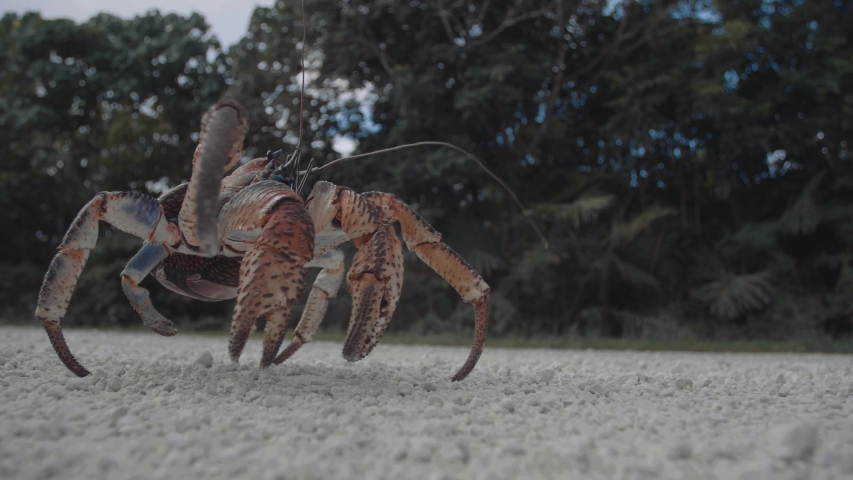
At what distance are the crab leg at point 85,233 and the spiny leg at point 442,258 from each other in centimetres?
92

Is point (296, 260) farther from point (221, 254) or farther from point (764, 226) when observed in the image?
point (764, 226)

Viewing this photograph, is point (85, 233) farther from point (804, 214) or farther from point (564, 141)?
point (804, 214)

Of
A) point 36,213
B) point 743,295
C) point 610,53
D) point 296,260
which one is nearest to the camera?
point 296,260

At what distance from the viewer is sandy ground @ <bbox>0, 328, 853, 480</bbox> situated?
5.00 ft

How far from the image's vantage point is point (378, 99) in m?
9.90

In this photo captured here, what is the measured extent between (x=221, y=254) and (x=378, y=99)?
25.0 feet

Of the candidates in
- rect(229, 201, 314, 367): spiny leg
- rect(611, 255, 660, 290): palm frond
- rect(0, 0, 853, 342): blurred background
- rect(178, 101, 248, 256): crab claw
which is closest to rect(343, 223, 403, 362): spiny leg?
rect(229, 201, 314, 367): spiny leg

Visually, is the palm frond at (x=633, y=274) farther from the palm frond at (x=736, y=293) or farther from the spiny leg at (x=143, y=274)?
the spiny leg at (x=143, y=274)

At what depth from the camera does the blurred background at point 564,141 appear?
350 inches

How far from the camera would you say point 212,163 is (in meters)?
1.88

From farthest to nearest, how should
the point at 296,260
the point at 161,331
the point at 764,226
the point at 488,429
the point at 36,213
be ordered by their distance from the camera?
the point at 36,213, the point at 764,226, the point at 161,331, the point at 296,260, the point at 488,429

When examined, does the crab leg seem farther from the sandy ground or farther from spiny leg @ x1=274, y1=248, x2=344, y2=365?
spiny leg @ x1=274, y1=248, x2=344, y2=365

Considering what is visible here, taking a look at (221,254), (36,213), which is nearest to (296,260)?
(221,254)

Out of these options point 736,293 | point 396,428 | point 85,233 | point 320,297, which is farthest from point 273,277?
point 736,293
